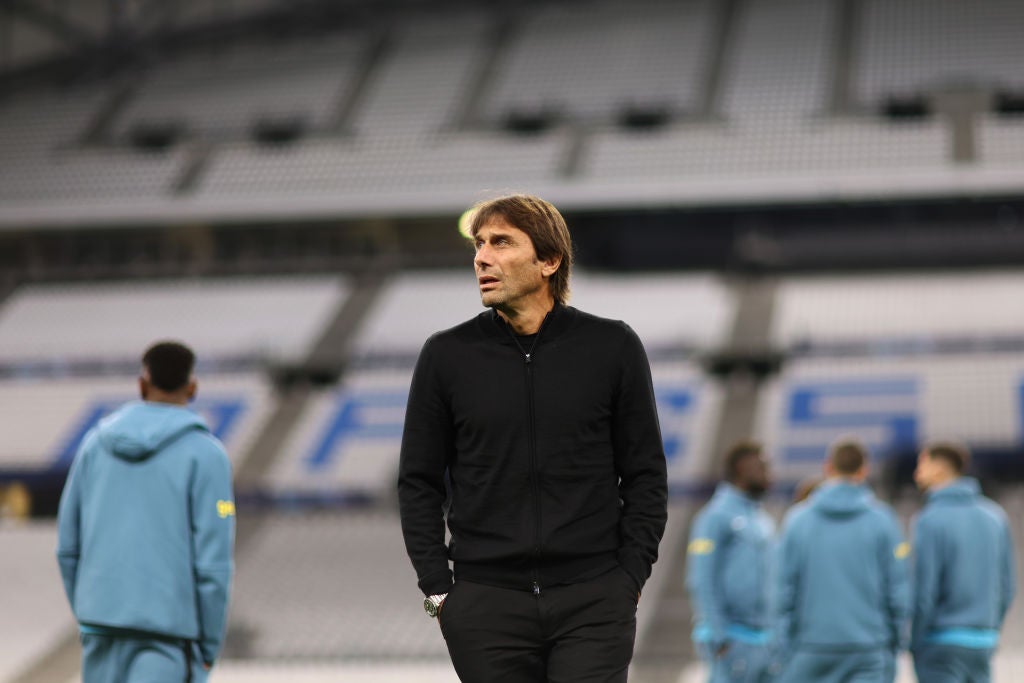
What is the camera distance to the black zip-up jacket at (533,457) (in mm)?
3244

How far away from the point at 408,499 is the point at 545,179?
65.9ft

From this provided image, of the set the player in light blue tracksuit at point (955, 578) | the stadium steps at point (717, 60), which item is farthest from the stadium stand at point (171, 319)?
the player in light blue tracksuit at point (955, 578)

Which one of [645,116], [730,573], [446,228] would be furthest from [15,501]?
[730,573]

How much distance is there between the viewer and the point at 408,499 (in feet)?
10.9

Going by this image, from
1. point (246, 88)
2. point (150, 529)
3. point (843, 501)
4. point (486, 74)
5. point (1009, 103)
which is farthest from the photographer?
point (246, 88)

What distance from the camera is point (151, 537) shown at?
4.78m

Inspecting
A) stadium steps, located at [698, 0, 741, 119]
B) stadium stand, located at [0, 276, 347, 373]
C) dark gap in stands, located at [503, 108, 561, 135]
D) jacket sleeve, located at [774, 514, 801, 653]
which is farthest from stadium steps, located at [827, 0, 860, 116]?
jacket sleeve, located at [774, 514, 801, 653]

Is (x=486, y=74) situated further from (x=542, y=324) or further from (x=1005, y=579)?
(x=542, y=324)

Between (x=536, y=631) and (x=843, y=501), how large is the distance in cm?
407

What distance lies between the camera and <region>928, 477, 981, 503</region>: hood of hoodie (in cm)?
690

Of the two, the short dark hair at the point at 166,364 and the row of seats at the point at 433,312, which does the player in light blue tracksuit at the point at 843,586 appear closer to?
the short dark hair at the point at 166,364

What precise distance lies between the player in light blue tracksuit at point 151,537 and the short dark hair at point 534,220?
185cm

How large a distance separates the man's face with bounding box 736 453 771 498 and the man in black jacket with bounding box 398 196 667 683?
15.5ft

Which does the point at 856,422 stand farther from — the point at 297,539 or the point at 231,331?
the point at 231,331
